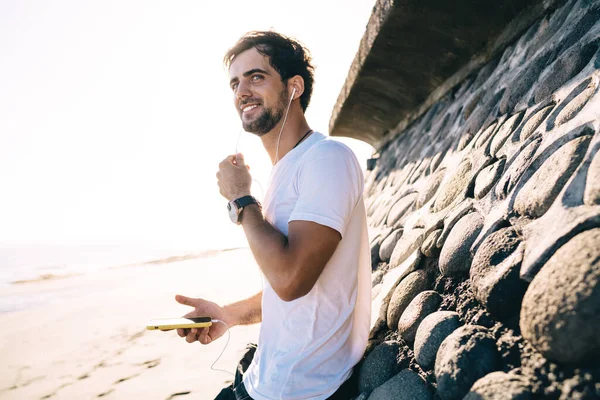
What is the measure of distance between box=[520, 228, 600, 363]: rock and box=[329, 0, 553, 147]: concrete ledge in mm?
2177

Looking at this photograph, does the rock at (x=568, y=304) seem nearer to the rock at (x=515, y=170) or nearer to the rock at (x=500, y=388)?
the rock at (x=500, y=388)

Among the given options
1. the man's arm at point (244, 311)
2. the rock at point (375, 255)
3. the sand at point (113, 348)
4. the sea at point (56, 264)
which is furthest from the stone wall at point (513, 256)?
the sea at point (56, 264)

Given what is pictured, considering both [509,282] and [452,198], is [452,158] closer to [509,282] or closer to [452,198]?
[452,198]

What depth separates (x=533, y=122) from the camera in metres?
1.50

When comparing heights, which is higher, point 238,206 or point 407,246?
point 238,206

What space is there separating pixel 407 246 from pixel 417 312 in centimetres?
59

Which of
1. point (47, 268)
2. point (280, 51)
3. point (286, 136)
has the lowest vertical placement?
point (286, 136)

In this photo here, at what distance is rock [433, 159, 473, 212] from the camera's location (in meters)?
1.76

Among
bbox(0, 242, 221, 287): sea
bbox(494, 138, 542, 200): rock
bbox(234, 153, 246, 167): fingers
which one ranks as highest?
bbox(0, 242, 221, 287): sea

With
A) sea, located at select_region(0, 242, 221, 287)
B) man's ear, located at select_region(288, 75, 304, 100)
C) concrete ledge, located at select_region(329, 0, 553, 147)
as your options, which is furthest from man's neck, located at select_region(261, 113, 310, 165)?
sea, located at select_region(0, 242, 221, 287)

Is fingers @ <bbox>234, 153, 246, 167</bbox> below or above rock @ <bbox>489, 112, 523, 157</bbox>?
above

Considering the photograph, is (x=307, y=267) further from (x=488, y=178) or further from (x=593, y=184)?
(x=488, y=178)

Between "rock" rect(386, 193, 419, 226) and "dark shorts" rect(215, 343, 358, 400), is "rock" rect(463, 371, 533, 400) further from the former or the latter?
"rock" rect(386, 193, 419, 226)

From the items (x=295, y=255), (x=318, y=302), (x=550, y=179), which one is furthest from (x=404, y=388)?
(x=550, y=179)
